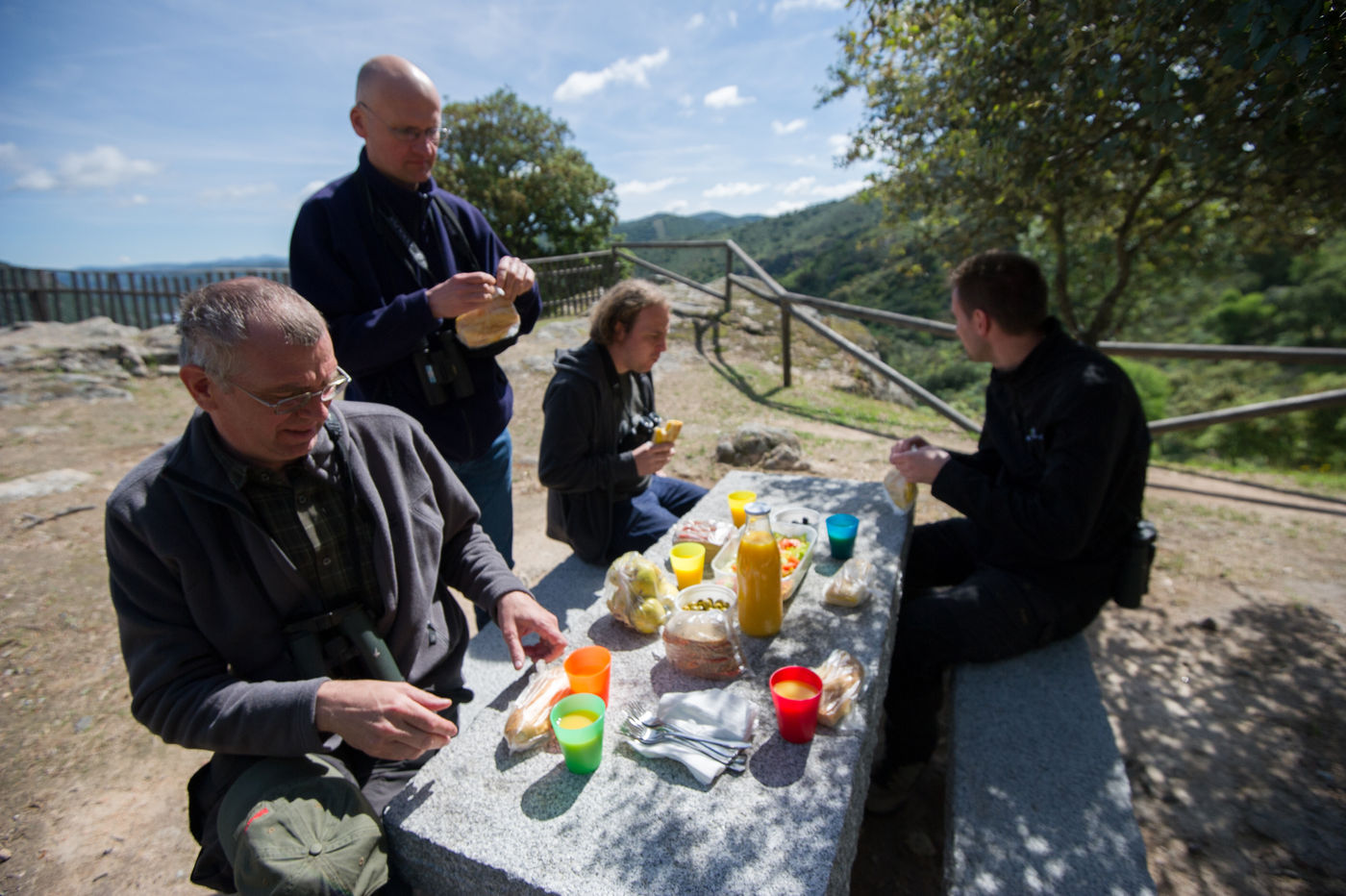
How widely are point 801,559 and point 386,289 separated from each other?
1842 mm

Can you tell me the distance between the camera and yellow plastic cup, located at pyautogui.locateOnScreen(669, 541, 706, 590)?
7.38ft

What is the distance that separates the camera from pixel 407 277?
2535 millimetres

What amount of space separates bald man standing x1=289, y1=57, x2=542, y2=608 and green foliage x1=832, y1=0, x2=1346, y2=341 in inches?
80.7

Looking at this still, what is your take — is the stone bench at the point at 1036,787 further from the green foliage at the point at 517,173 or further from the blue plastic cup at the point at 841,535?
the green foliage at the point at 517,173

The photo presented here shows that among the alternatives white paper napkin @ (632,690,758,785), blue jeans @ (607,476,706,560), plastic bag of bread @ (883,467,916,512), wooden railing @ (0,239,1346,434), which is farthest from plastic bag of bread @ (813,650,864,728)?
wooden railing @ (0,239,1346,434)

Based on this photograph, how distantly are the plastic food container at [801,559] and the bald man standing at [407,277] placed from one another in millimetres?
1067

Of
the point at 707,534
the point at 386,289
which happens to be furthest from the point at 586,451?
the point at 386,289

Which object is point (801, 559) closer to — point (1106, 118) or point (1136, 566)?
point (1136, 566)

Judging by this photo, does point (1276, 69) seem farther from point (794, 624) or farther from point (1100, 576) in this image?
point (794, 624)

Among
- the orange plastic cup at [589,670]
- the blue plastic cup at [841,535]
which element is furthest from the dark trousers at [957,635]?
the orange plastic cup at [589,670]

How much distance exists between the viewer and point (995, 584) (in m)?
2.43

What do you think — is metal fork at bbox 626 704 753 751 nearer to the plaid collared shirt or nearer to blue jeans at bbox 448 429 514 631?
the plaid collared shirt

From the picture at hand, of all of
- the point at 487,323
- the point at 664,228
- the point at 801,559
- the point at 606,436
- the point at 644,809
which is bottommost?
the point at 644,809

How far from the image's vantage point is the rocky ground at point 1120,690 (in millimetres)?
2256
